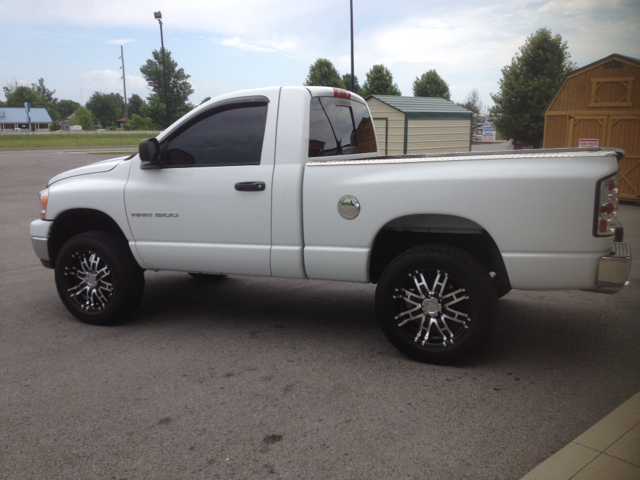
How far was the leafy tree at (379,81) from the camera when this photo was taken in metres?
35.5

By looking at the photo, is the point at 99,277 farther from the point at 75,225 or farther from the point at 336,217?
the point at 336,217

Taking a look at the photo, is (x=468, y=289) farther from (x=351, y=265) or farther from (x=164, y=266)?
(x=164, y=266)

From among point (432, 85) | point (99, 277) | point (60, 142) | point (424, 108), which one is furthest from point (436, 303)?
point (60, 142)

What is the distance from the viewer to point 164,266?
5.07 meters

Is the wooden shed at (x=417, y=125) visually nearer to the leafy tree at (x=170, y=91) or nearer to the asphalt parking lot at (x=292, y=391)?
the asphalt parking lot at (x=292, y=391)

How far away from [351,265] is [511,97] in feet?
87.9

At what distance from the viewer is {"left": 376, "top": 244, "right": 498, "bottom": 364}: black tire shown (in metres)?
3.98

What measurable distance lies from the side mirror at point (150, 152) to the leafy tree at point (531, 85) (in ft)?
83.9

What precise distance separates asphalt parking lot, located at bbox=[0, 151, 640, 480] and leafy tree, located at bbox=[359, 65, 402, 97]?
31.4 meters

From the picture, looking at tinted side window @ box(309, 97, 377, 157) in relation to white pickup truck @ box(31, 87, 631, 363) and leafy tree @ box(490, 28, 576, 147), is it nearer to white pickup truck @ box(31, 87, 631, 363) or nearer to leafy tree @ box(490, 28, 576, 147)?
white pickup truck @ box(31, 87, 631, 363)

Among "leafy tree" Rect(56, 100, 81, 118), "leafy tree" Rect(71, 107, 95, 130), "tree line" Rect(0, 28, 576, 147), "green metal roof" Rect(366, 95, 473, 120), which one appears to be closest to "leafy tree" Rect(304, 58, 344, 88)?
"tree line" Rect(0, 28, 576, 147)

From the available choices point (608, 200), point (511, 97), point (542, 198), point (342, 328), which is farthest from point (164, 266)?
point (511, 97)

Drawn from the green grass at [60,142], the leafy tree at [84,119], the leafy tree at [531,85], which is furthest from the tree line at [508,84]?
the leafy tree at [84,119]

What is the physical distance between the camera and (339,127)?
516cm
